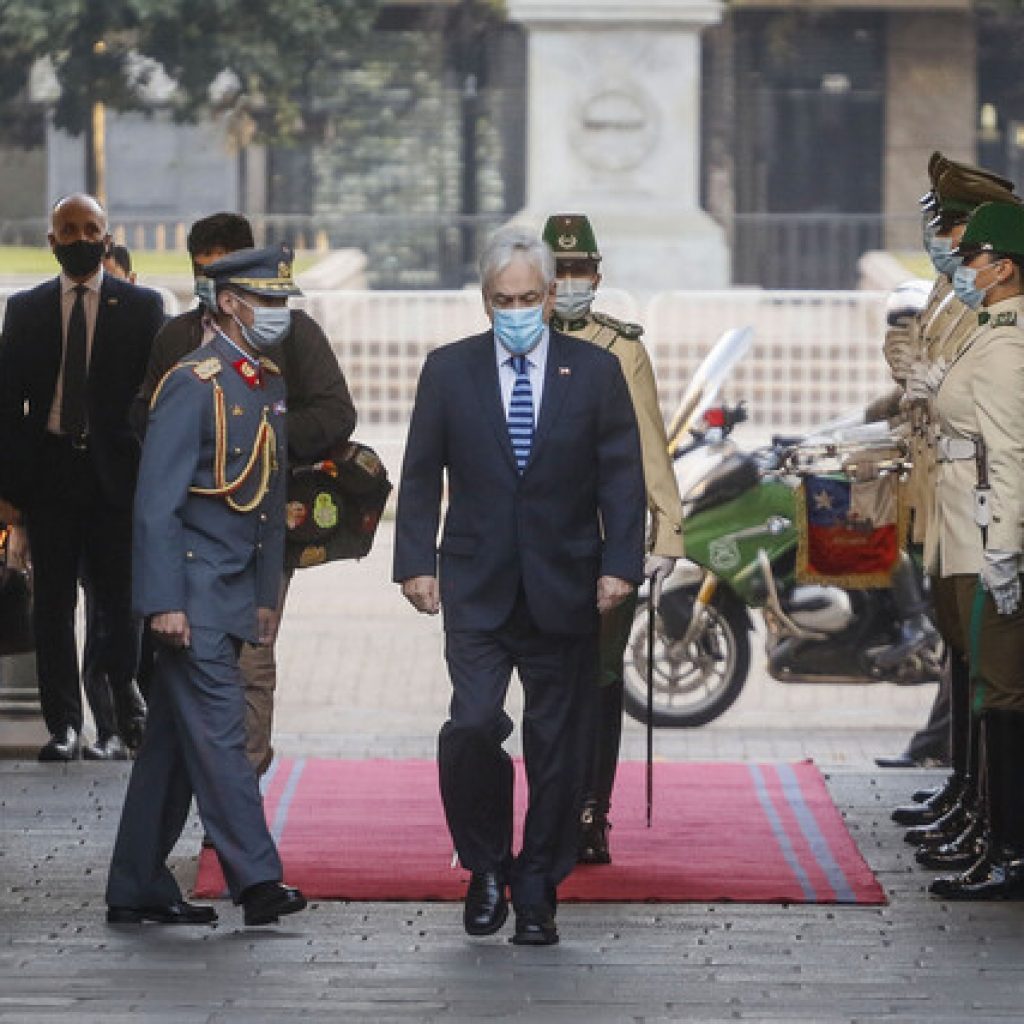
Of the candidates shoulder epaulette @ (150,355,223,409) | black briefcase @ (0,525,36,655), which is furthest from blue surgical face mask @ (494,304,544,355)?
black briefcase @ (0,525,36,655)

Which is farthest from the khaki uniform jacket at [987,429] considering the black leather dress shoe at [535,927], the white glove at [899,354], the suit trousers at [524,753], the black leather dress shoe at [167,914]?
the black leather dress shoe at [167,914]

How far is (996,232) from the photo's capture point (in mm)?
9453

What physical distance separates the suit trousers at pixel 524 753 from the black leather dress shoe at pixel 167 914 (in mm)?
678

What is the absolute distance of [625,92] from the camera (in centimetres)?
3112

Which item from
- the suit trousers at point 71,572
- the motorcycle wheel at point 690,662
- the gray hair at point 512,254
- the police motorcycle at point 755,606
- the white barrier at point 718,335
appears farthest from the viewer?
the white barrier at point 718,335

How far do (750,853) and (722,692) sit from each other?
4121mm

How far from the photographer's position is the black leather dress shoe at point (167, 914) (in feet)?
29.3

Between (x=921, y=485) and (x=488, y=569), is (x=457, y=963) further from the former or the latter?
(x=921, y=485)

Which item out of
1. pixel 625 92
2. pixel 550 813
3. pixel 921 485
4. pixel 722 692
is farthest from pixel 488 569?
pixel 625 92

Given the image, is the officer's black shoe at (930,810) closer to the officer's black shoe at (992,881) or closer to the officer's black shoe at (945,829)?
the officer's black shoe at (945,829)

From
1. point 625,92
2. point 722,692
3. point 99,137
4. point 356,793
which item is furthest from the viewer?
point 99,137

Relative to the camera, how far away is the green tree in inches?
1368

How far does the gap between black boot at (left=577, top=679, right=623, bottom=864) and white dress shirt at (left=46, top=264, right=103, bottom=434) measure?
8.13 ft

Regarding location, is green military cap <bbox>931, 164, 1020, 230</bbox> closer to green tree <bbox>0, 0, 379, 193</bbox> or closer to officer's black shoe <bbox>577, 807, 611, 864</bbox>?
officer's black shoe <bbox>577, 807, 611, 864</bbox>
